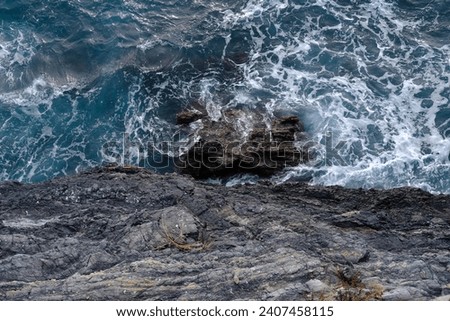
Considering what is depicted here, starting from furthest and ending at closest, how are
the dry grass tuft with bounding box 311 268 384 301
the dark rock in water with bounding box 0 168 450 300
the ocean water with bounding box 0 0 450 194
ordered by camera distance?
the ocean water with bounding box 0 0 450 194
the dark rock in water with bounding box 0 168 450 300
the dry grass tuft with bounding box 311 268 384 301

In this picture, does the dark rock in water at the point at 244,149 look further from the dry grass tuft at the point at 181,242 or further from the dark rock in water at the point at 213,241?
the dry grass tuft at the point at 181,242

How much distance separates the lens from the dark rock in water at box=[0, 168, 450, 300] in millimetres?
16916

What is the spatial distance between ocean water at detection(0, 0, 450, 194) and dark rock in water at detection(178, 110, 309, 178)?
32.4 inches

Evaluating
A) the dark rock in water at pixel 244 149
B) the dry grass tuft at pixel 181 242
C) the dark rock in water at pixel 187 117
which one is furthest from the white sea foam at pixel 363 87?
the dry grass tuft at pixel 181 242

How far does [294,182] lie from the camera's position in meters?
25.0

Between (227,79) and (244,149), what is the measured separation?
5196 millimetres

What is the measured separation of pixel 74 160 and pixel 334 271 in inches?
618

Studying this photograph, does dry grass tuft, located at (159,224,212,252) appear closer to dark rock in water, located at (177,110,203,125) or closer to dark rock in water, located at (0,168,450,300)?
dark rock in water, located at (0,168,450,300)

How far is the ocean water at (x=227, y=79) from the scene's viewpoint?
27.5m

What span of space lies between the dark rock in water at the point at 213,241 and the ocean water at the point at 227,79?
4.72 m

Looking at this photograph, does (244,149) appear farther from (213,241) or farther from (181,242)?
(181,242)

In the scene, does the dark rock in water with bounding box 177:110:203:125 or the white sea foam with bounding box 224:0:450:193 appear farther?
the dark rock in water with bounding box 177:110:203:125

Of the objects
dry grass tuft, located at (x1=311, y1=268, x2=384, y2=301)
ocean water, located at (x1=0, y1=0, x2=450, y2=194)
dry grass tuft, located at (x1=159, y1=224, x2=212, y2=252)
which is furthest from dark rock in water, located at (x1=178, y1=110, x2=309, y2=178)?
dry grass tuft, located at (x1=311, y1=268, x2=384, y2=301)

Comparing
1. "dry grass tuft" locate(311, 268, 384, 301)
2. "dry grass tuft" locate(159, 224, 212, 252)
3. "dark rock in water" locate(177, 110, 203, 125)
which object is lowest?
"dry grass tuft" locate(159, 224, 212, 252)
